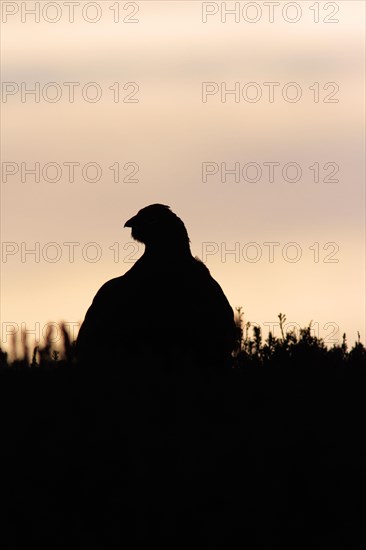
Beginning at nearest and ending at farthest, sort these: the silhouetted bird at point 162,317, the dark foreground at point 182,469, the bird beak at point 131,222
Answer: the dark foreground at point 182,469 < the silhouetted bird at point 162,317 < the bird beak at point 131,222

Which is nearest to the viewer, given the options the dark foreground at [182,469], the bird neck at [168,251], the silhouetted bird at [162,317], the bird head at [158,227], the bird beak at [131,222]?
the dark foreground at [182,469]

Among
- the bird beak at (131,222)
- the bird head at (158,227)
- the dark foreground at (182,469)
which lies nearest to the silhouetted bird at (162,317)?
the bird head at (158,227)

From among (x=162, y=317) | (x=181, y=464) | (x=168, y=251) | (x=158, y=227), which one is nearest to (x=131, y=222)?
(x=158, y=227)

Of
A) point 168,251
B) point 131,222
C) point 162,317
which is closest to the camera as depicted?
point 162,317

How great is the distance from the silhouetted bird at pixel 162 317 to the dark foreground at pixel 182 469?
2.46 m

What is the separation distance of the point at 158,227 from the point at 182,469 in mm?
4648

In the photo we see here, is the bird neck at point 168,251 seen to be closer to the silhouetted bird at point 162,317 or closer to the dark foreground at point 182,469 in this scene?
the silhouetted bird at point 162,317

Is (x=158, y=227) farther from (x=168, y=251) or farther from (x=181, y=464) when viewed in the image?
(x=181, y=464)

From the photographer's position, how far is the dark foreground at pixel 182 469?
5.41 m

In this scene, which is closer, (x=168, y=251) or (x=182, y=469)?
(x=182, y=469)

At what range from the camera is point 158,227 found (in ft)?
32.7

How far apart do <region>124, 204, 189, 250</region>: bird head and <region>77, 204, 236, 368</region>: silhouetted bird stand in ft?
0.95

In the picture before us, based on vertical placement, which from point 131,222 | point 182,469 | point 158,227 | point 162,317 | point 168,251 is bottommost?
point 182,469

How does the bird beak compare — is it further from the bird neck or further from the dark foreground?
the dark foreground
